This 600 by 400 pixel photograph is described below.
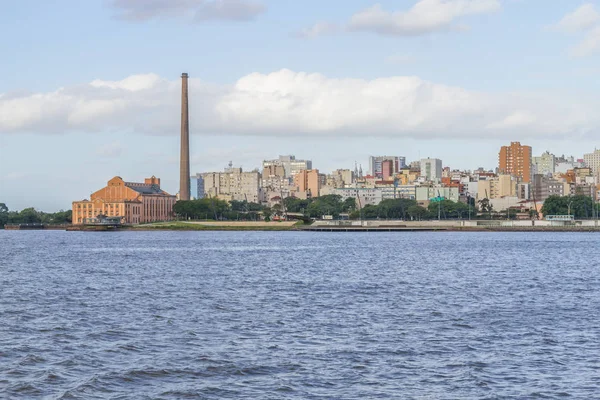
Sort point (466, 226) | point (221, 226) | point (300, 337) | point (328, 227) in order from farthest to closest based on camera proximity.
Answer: point (221, 226), point (466, 226), point (328, 227), point (300, 337)

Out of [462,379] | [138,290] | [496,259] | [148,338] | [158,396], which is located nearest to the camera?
[158,396]

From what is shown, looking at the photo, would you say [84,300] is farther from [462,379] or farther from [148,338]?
[462,379]

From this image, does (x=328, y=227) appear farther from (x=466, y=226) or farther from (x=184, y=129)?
(x=184, y=129)

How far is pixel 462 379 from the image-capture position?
21266 mm

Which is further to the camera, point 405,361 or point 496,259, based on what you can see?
point 496,259

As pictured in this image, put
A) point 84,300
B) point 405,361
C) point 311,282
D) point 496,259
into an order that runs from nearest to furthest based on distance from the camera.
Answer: point 405,361 < point 84,300 < point 311,282 < point 496,259

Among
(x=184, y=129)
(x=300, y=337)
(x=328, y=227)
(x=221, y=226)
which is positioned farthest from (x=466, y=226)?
(x=300, y=337)

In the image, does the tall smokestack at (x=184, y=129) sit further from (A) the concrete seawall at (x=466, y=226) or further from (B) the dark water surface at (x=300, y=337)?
(B) the dark water surface at (x=300, y=337)

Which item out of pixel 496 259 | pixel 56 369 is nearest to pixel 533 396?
pixel 56 369

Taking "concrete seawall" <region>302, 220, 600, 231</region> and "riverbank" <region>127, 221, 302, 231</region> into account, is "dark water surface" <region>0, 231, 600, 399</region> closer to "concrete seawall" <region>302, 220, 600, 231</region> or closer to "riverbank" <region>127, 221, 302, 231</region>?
"concrete seawall" <region>302, 220, 600, 231</region>

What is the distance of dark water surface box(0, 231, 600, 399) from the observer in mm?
20719

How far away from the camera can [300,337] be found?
Answer: 2725 cm

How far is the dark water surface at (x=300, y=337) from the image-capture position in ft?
68.0

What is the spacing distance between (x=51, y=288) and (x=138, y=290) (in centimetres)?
458
